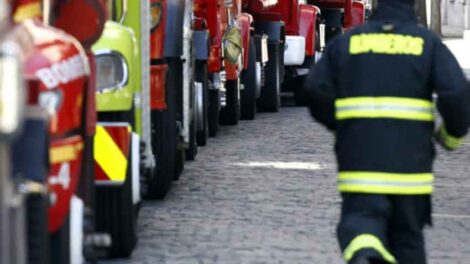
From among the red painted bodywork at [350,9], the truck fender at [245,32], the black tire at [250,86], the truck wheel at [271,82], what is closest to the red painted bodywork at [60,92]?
the truck fender at [245,32]

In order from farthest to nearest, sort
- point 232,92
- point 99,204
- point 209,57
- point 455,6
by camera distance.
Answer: point 455,6 → point 232,92 → point 209,57 → point 99,204

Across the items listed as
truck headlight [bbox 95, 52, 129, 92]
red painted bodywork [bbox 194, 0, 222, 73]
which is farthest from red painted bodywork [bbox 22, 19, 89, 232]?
red painted bodywork [bbox 194, 0, 222, 73]

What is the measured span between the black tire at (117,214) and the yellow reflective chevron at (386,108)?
2513 mm

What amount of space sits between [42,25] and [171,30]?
612cm

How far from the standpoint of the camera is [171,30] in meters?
12.3

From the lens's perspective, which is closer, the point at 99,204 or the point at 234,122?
the point at 99,204

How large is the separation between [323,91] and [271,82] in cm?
1512

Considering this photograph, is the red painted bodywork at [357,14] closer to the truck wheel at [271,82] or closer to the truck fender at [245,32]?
the truck wheel at [271,82]

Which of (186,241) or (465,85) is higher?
(465,85)

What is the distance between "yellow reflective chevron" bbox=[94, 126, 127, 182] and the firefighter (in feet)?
7.22

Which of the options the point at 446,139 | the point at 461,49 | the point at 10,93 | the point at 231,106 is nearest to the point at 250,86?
the point at 231,106

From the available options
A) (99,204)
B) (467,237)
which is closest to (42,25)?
(99,204)

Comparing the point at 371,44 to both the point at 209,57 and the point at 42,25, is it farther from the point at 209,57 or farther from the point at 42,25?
the point at 209,57

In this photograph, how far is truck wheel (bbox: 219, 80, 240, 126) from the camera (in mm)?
19234
